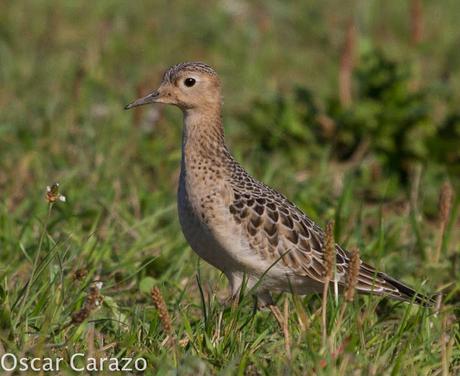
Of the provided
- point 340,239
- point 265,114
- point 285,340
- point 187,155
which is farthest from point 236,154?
point 285,340

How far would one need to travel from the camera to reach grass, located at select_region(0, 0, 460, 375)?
526 centimetres

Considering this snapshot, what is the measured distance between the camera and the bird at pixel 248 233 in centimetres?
593

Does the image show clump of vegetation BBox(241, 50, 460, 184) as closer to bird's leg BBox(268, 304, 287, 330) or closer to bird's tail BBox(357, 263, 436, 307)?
bird's tail BBox(357, 263, 436, 307)

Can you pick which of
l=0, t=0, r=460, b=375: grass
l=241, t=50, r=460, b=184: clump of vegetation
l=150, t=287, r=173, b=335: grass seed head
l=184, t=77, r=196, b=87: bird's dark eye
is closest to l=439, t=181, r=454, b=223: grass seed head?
l=0, t=0, r=460, b=375: grass

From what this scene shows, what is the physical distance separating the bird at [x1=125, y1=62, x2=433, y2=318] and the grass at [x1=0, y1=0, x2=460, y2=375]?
195 millimetres

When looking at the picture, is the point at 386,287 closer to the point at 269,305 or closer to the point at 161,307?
the point at 269,305

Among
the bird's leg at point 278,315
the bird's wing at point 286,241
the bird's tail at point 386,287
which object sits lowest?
the bird's leg at point 278,315

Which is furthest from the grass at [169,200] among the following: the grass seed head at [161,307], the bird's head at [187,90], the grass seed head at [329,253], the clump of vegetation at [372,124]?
Answer: the bird's head at [187,90]

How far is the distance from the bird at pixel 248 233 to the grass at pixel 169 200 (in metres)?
0.19

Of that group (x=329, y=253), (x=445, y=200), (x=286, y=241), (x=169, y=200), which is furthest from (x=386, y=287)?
(x=169, y=200)

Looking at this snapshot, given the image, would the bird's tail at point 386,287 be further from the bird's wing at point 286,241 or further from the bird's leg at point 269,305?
the bird's leg at point 269,305

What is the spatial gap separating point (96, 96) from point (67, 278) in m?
4.31

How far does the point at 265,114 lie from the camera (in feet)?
32.0

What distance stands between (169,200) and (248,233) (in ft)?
7.12
